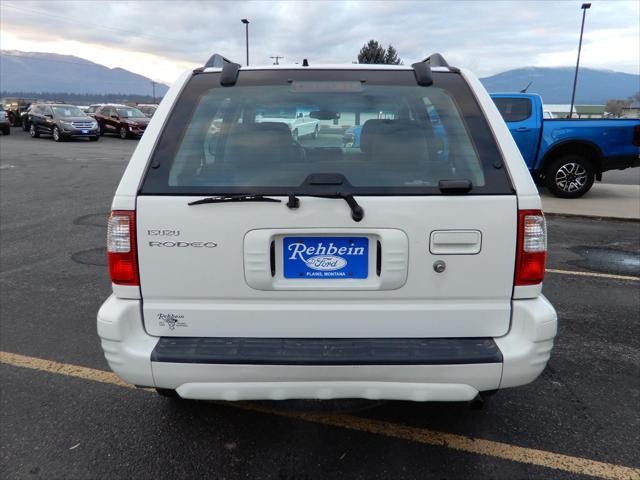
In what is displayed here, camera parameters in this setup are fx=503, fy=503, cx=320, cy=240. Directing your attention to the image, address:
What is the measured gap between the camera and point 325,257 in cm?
218

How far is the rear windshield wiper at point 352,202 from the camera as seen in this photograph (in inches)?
82.2

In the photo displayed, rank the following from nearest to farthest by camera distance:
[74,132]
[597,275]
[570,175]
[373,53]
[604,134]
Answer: [597,275] → [604,134] → [570,175] → [74,132] → [373,53]

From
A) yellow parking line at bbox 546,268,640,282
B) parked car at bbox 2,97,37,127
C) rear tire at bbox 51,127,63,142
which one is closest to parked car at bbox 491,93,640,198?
yellow parking line at bbox 546,268,640,282

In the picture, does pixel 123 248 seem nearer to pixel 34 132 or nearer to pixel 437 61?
pixel 437 61

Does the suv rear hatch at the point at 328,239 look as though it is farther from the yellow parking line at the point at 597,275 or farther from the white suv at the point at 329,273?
the yellow parking line at the point at 597,275

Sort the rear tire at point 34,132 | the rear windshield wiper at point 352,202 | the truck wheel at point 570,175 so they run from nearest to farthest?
the rear windshield wiper at point 352,202 < the truck wheel at point 570,175 < the rear tire at point 34,132

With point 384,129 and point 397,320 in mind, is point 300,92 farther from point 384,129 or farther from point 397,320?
point 397,320

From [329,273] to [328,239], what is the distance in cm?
15

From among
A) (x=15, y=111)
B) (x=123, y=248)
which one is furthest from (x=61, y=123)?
(x=123, y=248)

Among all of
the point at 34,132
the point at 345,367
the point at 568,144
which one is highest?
the point at 568,144

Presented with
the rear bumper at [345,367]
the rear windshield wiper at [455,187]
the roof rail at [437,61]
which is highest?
the roof rail at [437,61]

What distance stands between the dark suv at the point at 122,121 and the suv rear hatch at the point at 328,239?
84.5 feet

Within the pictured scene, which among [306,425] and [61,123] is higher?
[61,123]

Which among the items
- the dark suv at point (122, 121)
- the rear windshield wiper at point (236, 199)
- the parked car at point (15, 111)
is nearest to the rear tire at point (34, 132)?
the dark suv at point (122, 121)
